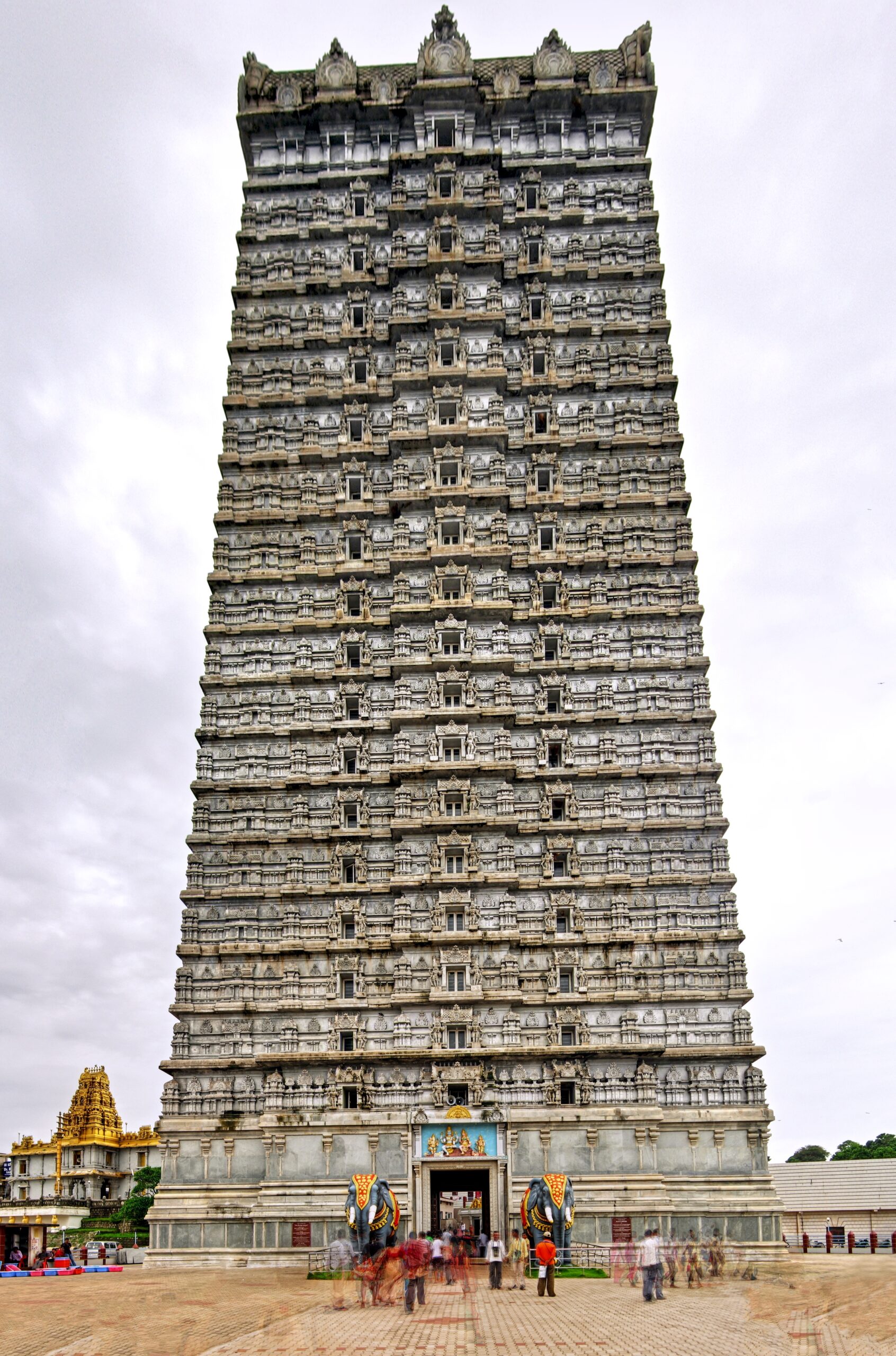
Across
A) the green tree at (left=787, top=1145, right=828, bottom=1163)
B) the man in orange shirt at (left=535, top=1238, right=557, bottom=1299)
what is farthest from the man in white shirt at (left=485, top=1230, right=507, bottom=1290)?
the green tree at (left=787, top=1145, right=828, bottom=1163)

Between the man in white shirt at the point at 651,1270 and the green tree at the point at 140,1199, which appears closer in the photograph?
the man in white shirt at the point at 651,1270

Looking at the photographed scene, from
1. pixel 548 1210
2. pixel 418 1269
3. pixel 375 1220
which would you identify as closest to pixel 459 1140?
pixel 548 1210

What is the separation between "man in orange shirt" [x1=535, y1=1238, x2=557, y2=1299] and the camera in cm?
3391

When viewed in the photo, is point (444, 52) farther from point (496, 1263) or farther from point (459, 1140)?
point (496, 1263)

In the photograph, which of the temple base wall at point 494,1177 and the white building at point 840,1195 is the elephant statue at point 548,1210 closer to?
the temple base wall at point 494,1177

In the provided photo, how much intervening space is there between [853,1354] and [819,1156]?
11542 centimetres

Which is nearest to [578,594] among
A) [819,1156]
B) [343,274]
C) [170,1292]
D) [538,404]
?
[538,404]

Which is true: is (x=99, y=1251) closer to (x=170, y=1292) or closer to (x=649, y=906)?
(x=170, y=1292)

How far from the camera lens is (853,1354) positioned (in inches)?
891

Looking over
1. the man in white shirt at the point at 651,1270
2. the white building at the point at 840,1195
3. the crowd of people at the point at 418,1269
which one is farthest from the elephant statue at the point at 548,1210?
the white building at the point at 840,1195

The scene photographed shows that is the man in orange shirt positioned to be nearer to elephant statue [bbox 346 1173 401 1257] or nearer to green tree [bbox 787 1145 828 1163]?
elephant statue [bbox 346 1173 401 1257]

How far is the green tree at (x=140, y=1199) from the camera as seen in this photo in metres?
95.8

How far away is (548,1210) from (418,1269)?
8.72 meters

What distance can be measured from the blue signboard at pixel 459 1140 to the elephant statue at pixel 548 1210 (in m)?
8.54
